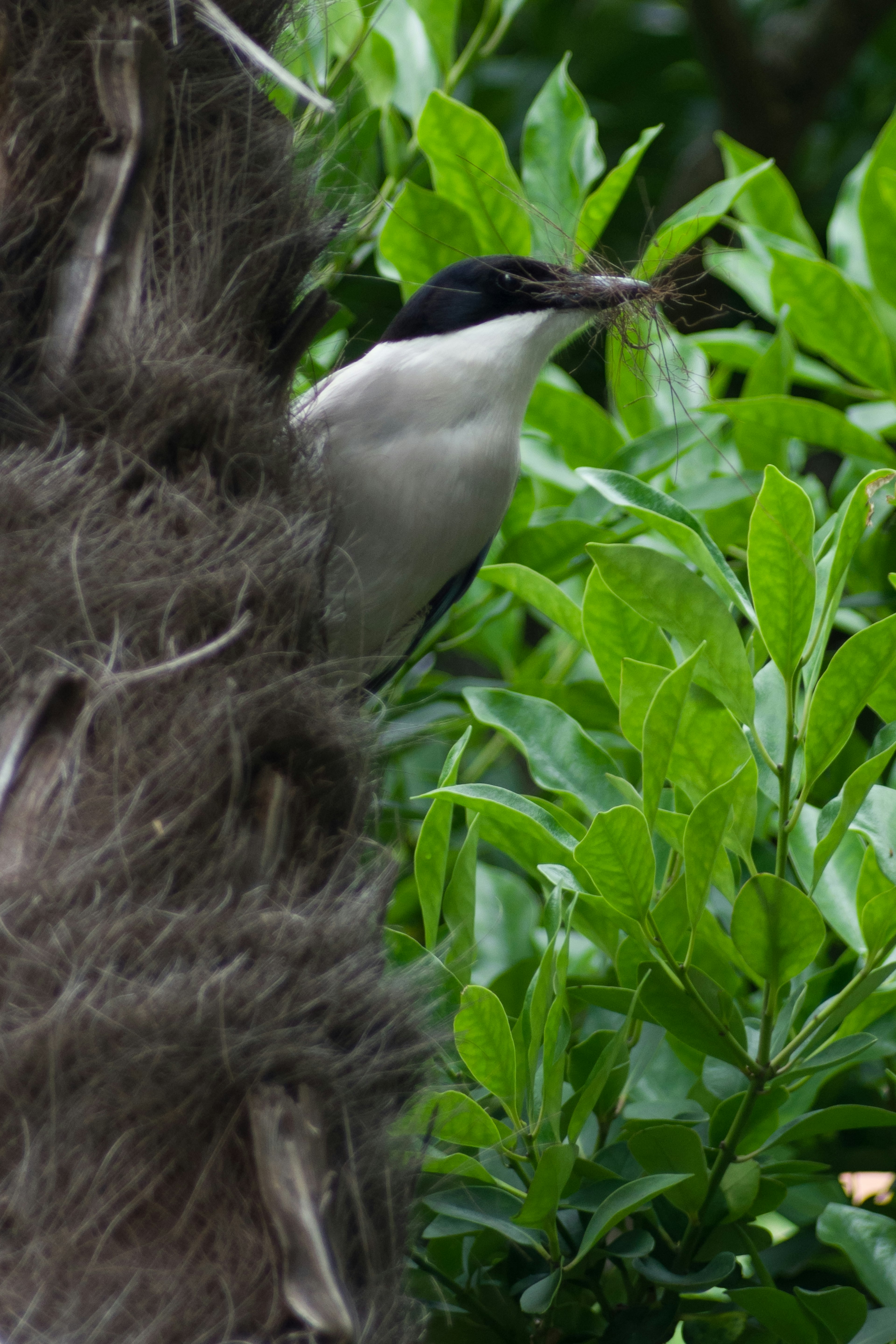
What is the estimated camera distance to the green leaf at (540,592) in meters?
1.30

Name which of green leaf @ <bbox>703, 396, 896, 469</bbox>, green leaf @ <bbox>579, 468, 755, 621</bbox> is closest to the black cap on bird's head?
green leaf @ <bbox>703, 396, 896, 469</bbox>

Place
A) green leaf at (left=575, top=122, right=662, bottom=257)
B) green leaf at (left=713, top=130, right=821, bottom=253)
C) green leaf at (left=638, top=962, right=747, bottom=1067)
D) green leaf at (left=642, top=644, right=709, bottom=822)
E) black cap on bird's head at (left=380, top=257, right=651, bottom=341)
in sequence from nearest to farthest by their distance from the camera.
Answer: green leaf at (left=642, top=644, right=709, bottom=822) → green leaf at (left=638, top=962, right=747, bottom=1067) → black cap on bird's head at (left=380, top=257, right=651, bottom=341) → green leaf at (left=575, top=122, right=662, bottom=257) → green leaf at (left=713, top=130, right=821, bottom=253)

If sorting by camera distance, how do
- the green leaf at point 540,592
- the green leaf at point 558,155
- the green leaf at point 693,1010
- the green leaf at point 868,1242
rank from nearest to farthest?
the green leaf at point 693,1010, the green leaf at point 868,1242, the green leaf at point 540,592, the green leaf at point 558,155

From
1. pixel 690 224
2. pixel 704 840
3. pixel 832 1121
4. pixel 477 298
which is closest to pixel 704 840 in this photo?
pixel 704 840

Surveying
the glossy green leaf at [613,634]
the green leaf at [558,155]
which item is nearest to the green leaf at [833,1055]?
the glossy green leaf at [613,634]

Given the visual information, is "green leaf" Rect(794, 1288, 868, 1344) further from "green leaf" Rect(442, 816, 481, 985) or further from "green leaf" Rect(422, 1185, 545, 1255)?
"green leaf" Rect(442, 816, 481, 985)

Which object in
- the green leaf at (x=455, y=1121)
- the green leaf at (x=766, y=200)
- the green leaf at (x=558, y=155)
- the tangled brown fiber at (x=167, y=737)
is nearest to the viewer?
the tangled brown fiber at (x=167, y=737)

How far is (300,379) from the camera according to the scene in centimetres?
134

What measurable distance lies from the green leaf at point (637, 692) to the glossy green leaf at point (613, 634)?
12 centimetres

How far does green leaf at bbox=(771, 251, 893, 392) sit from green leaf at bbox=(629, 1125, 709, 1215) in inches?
45.6

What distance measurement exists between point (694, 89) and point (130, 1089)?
4.46 meters

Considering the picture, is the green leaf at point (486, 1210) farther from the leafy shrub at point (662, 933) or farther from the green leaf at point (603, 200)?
the green leaf at point (603, 200)

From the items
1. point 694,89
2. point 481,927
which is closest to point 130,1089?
point 481,927

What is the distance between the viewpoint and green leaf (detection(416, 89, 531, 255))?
63.3 inches
